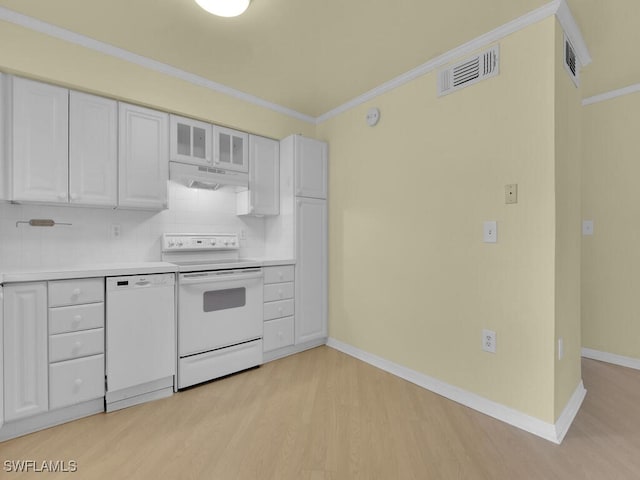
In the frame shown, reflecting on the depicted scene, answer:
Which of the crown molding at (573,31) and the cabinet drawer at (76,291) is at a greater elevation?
the crown molding at (573,31)

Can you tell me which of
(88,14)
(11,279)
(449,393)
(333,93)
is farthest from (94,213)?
(449,393)

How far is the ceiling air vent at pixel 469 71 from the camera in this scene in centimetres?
195

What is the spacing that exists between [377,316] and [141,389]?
6.21 feet

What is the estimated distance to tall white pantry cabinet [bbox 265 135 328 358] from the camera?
300 cm

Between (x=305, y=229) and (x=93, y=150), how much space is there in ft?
5.91

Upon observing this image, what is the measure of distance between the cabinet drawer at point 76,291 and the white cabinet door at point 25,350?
44 mm

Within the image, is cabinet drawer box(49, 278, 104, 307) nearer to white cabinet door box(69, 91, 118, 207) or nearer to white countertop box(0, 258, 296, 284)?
white countertop box(0, 258, 296, 284)

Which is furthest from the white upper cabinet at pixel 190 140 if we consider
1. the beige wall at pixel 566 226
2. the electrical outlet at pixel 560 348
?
the electrical outlet at pixel 560 348

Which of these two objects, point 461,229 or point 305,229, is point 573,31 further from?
point 305,229

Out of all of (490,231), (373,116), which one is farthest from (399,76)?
(490,231)

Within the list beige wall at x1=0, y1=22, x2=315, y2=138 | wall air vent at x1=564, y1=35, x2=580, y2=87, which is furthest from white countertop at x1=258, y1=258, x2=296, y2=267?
wall air vent at x1=564, y1=35, x2=580, y2=87

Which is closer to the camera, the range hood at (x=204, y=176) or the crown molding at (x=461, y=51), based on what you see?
the crown molding at (x=461, y=51)

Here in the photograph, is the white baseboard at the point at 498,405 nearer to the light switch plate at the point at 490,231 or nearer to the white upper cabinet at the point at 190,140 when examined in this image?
the light switch plate at the point at 490,231

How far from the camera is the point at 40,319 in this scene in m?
1.75
